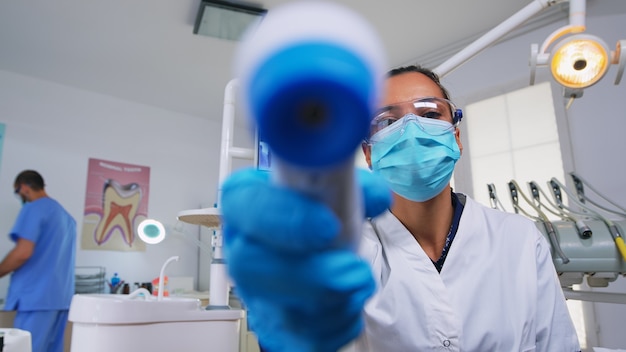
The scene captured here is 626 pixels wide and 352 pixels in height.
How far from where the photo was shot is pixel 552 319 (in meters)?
0.88

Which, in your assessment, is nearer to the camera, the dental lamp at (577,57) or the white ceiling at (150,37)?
the dental lamp at (577,57)

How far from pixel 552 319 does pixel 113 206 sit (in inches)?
147

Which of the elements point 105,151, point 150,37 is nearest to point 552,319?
point 150,37

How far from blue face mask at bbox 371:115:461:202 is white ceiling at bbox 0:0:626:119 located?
2.07 metres

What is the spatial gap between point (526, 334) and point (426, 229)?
0.96 ft

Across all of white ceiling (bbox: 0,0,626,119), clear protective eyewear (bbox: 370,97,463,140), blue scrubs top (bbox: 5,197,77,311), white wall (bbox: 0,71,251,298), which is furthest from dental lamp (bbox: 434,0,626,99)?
white wall (bbox: 0,71,251,298)

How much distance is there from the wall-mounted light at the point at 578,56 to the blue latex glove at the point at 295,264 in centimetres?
116

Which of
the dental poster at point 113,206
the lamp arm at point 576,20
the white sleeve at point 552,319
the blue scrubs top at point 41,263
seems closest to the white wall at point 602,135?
the lamp arm at point 576,20

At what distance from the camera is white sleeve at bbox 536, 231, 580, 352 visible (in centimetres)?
87

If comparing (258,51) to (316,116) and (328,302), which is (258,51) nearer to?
(316,116)

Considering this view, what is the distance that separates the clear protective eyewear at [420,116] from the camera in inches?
31.8

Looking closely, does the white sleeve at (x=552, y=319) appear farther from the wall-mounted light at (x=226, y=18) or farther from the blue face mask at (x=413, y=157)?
the wall-mounted light at (x=226, y=18)

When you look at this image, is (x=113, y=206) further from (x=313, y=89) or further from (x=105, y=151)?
(x=313, y=89)

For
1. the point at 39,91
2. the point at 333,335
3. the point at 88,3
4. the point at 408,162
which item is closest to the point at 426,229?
the point at 408,162
